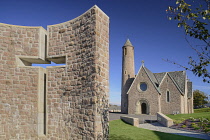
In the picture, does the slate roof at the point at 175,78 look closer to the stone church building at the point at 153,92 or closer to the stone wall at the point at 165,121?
the stone church building at the point at 153,92

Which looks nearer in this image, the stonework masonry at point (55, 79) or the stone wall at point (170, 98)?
the stonework masonry at point (55, 79)

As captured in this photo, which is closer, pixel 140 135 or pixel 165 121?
pixel 140 135

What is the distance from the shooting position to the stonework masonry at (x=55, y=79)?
20.4 ft

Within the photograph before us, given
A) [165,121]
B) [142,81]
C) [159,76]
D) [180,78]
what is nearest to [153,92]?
[142,81]

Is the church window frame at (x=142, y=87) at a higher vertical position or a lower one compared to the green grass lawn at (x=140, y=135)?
higher

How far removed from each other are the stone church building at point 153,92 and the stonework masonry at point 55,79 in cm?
2873

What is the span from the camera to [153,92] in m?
34.1

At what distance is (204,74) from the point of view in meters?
5.26

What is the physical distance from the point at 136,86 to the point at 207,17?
103ft

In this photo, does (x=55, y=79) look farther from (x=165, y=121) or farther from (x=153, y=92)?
(x=153, y=92)

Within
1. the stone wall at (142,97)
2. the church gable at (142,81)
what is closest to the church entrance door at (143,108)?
the stone wall at (142,97)

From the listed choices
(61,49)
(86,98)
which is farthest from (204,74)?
(61,49)

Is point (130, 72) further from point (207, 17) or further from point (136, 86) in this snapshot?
point (207, 17)

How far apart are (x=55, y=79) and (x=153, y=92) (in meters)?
29.1
